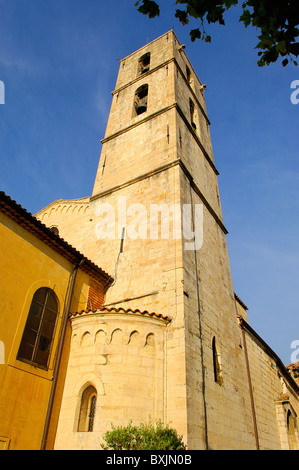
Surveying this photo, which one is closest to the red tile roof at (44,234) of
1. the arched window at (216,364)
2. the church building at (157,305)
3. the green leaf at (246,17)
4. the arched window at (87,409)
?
the church building at (157,305)

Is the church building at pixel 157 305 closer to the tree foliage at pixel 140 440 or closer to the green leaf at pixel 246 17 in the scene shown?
the tree foliage at pixel 140 440

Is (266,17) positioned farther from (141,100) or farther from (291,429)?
(291,429)

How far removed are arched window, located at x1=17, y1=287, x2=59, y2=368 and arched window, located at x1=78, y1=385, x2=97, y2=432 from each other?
131 centimetres

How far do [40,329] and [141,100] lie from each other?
45.2 feet

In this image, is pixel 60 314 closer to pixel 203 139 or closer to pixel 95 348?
pixel 95 348

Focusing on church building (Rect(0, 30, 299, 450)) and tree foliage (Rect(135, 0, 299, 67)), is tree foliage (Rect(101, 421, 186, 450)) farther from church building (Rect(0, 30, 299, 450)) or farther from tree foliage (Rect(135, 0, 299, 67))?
tree foliage (Rect(135, 0, 299, 67))

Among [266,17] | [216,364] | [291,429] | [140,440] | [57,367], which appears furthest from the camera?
Result: [291,429]

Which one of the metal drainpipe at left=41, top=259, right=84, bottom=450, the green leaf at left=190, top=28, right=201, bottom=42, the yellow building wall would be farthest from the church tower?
the green leaf at left=190, top=28, right=201, bottom=42

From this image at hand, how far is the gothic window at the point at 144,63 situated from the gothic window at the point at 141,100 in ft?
7.33

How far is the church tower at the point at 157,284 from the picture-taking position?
7734 millimetres

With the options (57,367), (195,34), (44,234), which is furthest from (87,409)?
(195,34)

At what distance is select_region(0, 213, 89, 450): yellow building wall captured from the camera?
7.17 metres

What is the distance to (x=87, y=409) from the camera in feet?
26.1
